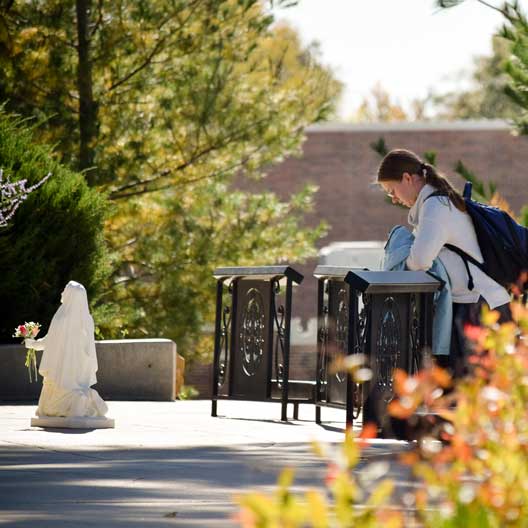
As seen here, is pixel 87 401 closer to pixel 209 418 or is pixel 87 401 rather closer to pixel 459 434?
pixel 209 418

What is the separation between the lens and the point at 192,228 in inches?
971

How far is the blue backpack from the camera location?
7.98 m

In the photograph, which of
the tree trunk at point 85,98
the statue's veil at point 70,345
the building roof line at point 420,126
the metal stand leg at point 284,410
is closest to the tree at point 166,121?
the tree trunk at point 85,98

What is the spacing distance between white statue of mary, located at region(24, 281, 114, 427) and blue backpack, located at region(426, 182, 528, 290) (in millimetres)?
3167

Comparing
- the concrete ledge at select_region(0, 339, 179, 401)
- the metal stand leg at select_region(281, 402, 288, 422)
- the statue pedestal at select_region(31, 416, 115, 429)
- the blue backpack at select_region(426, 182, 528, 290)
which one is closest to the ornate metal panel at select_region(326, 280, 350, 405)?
the metal stand leg at select_region(281, 402, 288, 422)

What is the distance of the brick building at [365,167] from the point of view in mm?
39969

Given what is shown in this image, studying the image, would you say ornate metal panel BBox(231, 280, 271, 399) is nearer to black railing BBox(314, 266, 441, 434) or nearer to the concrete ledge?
black railing BBox(314, 266, 441, 434)

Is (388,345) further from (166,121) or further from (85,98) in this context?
(166,121)

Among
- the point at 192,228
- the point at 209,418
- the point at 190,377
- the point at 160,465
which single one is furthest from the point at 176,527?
the point at 190,377

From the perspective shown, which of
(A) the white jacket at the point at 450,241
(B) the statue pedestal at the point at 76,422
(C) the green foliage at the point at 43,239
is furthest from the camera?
(C) the green foliage at the point at 43,239

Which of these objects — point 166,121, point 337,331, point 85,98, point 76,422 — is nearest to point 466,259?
point 337,331

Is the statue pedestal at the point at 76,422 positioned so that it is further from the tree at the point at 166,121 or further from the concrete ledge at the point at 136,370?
the tree at the point at 166,121

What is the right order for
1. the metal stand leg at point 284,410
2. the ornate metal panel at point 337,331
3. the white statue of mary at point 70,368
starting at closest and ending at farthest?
the white statue of mary at point 70,368 → the ornate metal panel at point 337,331 → the metal stand leg at point 284,410

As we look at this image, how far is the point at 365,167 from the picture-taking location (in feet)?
133
